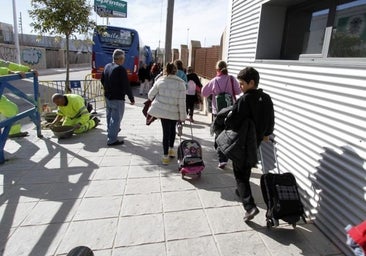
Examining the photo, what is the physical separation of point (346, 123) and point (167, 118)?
2466mm

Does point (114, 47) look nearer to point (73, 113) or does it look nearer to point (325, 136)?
point (73, 113)

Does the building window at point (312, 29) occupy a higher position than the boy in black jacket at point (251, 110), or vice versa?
the building window at point (312, 29)

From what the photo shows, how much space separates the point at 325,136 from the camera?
2.76 m

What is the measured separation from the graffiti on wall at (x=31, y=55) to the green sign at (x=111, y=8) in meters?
10.6

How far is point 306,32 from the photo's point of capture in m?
3.95

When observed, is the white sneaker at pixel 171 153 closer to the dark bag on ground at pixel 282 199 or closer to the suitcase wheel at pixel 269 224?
the dark bag on ground at pixel 282 199

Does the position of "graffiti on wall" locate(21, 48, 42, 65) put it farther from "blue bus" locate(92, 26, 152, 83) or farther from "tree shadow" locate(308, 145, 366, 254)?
"tree shadow" locate(308, 145, 366, 254)

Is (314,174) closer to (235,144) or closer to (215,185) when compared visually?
(235,144)

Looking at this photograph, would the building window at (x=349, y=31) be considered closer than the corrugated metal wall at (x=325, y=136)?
No

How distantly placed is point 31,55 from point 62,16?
89.0ft

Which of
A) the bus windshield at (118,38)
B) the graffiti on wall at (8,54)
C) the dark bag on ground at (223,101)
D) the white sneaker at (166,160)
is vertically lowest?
the white sneaker at (166,160)

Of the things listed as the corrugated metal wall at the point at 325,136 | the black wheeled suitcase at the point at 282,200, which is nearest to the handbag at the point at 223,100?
the corrugated metal wall at the point at 325,136

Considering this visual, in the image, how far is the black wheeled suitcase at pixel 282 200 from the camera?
2605mm

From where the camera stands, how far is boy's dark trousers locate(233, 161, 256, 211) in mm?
2836
